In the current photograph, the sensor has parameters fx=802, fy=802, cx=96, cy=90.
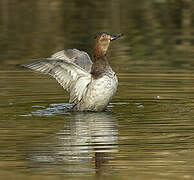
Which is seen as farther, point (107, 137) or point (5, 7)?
point (5, 7)

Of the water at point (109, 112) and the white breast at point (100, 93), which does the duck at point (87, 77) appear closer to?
the white breast at point (100, 93)

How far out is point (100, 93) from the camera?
11.8m

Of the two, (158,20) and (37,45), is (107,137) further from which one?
(158,20)

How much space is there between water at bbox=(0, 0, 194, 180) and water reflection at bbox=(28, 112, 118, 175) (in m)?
0.01

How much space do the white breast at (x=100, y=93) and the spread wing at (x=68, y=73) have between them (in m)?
0.18

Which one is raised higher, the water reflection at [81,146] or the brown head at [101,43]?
the brown head at [101,43]

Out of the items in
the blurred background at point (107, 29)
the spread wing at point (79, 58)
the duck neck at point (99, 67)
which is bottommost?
the blurred background at point (107, 29)

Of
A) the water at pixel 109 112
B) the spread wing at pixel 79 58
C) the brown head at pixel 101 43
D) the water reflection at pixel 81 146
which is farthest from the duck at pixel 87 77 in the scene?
the spread wing at pixel 79 58

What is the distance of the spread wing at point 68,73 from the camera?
1200 cm

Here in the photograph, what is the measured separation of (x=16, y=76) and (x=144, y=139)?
601 cm

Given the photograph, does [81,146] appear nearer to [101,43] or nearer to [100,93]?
[100,93]

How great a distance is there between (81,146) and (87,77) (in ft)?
9.59

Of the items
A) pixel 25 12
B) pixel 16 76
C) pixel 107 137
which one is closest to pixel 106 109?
pixel 107 137

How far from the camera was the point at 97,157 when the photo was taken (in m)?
8.71
